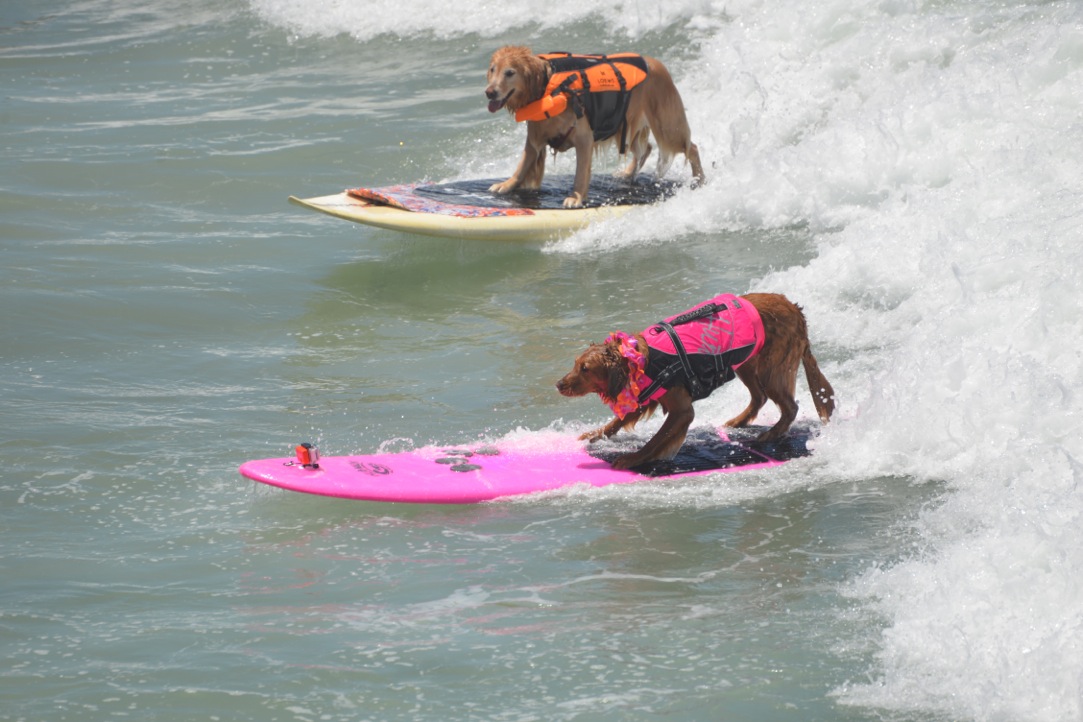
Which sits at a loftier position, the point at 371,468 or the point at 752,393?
the point at 752,393

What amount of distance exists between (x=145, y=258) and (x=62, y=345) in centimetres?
201

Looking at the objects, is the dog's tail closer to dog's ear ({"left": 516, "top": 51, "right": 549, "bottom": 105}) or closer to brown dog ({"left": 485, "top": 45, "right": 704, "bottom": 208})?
brown dog ({"left": 485, "top": 45, "right": 704, "bottom": 208})

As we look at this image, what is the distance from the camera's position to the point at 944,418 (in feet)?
21.2

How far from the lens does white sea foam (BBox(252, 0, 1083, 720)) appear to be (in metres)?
4.58

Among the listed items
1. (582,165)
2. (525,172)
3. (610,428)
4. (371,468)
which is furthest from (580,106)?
(371,468)

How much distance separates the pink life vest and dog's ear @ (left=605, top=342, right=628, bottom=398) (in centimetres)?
9

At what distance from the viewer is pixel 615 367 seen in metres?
6.07

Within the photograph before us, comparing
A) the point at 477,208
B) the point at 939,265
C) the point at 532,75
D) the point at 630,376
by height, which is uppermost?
the point at 532,75

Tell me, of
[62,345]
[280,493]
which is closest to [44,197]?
[62,345]

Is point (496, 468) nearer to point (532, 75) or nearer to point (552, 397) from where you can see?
point (552, 397)

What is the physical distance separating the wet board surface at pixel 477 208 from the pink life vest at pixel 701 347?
448 centimetres

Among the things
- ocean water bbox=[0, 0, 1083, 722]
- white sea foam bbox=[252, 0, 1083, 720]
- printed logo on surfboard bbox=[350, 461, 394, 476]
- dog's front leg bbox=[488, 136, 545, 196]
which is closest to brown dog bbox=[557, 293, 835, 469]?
ocean water bbox=[0, 0, 1083, 722]

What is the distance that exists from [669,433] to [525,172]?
526cm

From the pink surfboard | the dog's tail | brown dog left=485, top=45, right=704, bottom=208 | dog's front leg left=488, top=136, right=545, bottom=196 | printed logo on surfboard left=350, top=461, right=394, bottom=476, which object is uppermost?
brown dog left=485, top=45, right=704, bottom=208
